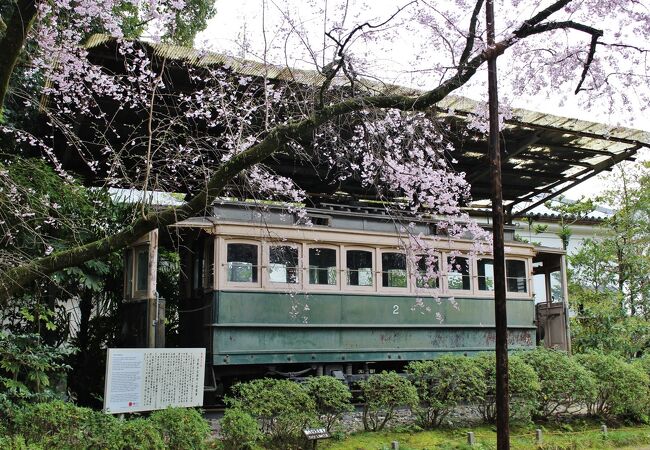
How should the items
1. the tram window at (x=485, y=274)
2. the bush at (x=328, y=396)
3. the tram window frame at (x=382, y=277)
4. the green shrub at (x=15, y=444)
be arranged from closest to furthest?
the green shrub at (x=15, y=444) < the bush at (x=328, y=396) < the tram window frame at (x=382, y=277) < the tram window at (x=485, y=274)

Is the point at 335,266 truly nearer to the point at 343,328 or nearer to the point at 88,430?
the point at 343,328

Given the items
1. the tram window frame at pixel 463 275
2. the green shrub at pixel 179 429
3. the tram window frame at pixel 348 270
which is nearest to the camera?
the green shrub at pixel 179 429

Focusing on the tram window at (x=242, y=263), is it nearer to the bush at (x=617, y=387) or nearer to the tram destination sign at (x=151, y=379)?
the tram destination sign at (x=151, y=379)

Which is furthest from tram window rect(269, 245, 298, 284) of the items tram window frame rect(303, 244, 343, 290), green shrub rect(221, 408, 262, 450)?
green shrub rect(221, 408, 262, 450)

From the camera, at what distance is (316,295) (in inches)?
372

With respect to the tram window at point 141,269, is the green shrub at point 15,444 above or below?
below

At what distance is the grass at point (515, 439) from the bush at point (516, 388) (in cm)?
25

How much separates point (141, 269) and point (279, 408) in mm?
3345

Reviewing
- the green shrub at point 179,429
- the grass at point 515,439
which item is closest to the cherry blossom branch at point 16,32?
the green shrub at point 179,429

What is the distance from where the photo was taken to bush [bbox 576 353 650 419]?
9.62 metres

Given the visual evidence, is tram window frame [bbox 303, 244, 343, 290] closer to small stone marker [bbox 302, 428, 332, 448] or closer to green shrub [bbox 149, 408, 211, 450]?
small stone marker [bbox 302, 428, 332, 448]

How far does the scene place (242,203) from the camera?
9.12 metres

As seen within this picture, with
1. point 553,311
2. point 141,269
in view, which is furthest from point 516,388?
point 141,269

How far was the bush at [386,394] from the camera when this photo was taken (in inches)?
321
